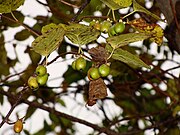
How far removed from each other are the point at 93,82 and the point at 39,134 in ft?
4.78

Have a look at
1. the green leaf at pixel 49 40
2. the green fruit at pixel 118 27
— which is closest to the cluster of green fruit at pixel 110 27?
the green fruit at pixel 118 27

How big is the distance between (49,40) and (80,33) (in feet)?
0.18

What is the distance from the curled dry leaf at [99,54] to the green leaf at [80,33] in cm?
5

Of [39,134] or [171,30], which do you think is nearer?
[171,30]

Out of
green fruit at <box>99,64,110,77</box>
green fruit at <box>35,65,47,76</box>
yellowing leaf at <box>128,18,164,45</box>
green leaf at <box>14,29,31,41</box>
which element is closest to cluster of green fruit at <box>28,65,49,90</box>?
green fruit at <box>35,65,47,76</box>

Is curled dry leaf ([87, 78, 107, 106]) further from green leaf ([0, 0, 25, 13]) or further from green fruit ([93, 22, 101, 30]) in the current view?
green leaf ([0, 0, 25, 13])

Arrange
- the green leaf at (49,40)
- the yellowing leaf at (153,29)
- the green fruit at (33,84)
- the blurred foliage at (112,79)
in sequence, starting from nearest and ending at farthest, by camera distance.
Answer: the green leaf at (49,40) < the green fruit at (33,84) < the yellowing leaf at (153,29) < the blurred foliage at (112,79)

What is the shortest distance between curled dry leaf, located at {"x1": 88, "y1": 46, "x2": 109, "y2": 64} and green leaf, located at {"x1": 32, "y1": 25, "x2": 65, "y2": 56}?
95 millimetres

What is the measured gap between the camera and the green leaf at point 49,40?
715 mm

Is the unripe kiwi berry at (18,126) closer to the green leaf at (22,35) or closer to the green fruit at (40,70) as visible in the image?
the green fruit at (40,70)

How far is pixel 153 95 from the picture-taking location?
7.20 ft

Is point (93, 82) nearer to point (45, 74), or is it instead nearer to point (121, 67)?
point (45, 74)

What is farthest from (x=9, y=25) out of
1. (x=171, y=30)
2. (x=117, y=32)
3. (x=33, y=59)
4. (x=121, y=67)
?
(x=117, y=32)

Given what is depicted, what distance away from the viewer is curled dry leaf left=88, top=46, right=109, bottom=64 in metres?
0.80
